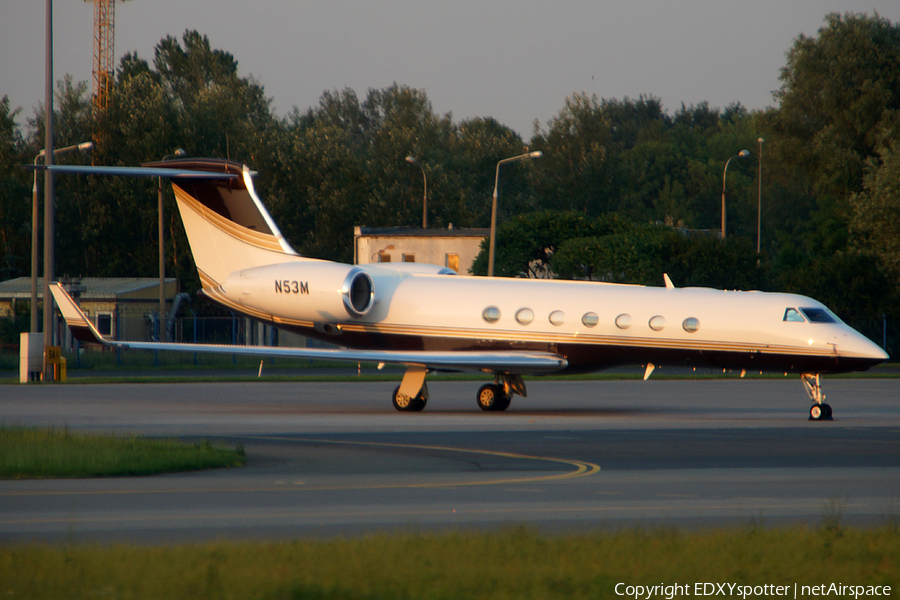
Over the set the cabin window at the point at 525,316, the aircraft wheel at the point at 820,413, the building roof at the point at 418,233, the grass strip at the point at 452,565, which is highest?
the building roof at the point at 418,233

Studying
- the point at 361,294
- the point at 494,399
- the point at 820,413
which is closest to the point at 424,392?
the point at 494,399

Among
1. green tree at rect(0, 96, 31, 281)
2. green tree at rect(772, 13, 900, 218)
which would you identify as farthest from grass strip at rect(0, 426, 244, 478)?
green tree at rect(0, 96, 31, 281)

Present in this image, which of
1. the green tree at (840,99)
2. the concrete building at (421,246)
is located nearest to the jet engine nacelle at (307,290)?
the concrete building at (421,246)

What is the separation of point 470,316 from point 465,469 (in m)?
11.0

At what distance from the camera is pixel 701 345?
22578 mm

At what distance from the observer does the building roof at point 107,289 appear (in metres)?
52.2

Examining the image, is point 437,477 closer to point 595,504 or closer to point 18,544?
point 595,504

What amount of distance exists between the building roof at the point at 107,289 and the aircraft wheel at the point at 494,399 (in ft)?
104

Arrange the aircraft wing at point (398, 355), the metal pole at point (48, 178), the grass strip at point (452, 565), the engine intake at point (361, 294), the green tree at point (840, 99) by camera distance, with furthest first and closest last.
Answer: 1. the green tree at point (840, 99)
2. the metal pole at point (48, 178)
3. the engine intake at point (361, 294)
4. the aircraft wing at point (398, 355)
5. the grass strip at point (452, 565)

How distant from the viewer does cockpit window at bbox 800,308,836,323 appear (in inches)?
873

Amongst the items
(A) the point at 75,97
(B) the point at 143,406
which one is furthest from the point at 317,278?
(A) the point at 75,97

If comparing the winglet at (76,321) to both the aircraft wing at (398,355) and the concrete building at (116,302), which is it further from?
the concrete building at (116,302)

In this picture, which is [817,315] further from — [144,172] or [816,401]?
[144,172]

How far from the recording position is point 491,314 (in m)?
24.7
